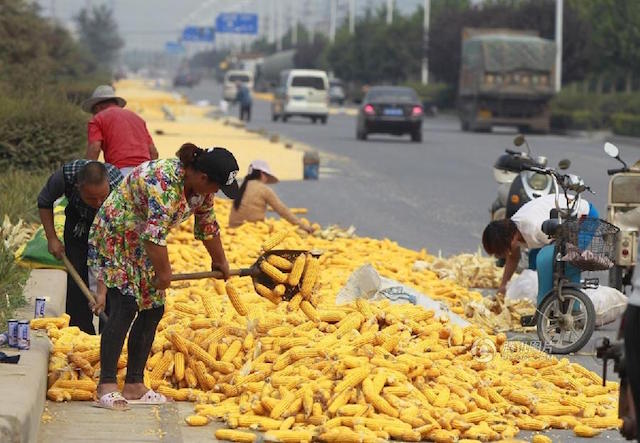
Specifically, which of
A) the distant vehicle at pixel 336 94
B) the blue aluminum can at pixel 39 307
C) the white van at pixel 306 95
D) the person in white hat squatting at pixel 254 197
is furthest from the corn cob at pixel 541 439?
the distant vehicle at pixel 336 94

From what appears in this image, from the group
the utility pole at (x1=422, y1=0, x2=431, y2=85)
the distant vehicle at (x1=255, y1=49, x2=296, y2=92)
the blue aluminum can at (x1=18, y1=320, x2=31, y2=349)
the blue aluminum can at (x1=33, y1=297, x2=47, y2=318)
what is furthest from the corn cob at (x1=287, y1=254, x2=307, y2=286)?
the distant vehicle at (x1=255, y1=49, x2=296, y2=92)

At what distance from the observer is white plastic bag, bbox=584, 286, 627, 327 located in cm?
1007

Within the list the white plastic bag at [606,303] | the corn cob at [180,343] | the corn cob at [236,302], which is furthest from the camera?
the white plastic bag at [606,303]

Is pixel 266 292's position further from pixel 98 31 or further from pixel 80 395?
pixel 98 31

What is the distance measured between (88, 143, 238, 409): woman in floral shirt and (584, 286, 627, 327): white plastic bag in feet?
10.7

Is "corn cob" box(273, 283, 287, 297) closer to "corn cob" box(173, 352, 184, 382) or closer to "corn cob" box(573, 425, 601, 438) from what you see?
"corn cob" box(173, 352, 184, 382)

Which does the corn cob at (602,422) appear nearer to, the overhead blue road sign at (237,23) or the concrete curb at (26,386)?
the concrete curb at (26,386)

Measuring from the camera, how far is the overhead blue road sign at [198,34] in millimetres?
179413

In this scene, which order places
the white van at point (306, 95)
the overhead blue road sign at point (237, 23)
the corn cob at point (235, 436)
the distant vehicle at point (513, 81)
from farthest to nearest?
the overhead blue road sign at point (237, 23)
the white van at point (306, 95)
the distant vehicle at point (513, 81)
the corn cob at point (235, 436)

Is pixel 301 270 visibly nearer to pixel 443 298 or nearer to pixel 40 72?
pixel 443 298

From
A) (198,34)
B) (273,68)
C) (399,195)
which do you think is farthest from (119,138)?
(198,34)

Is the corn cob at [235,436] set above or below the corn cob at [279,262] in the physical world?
below

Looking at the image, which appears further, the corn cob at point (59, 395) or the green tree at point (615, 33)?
the green tree at point (615, 33)

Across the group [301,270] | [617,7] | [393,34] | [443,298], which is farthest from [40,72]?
[393,34]
